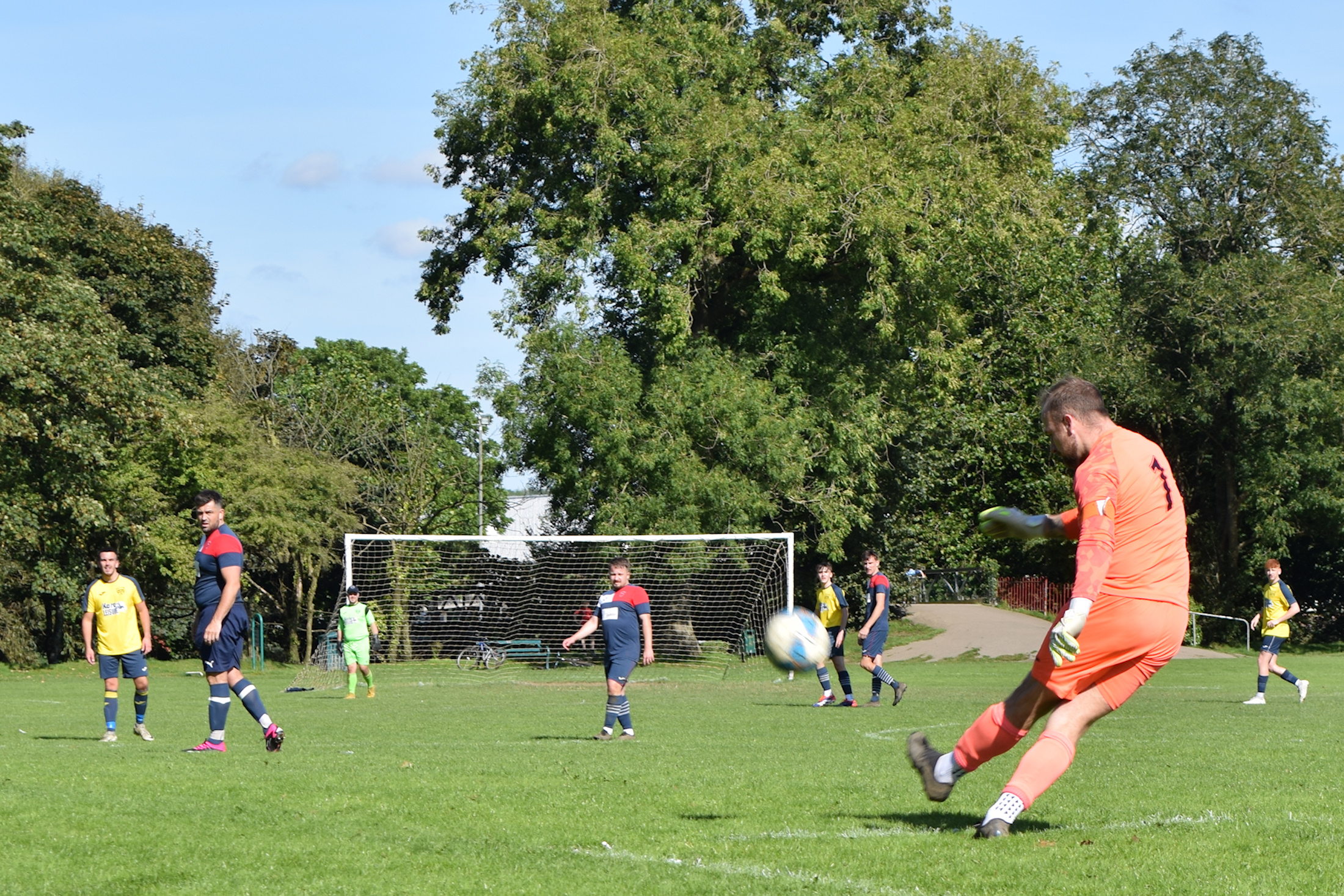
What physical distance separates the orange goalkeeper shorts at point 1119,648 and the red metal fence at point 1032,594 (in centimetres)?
4190

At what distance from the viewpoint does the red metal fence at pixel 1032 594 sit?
48875 mm

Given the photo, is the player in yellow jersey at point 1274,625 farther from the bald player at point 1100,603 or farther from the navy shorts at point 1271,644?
the bald player at point 1100,603

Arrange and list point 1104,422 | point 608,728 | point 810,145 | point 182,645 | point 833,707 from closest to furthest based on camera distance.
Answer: point 1104,422, point 608,728, point 833,707, point 810,145, point 182,645

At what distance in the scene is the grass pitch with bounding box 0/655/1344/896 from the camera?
578cm

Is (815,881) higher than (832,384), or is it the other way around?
(832,384)

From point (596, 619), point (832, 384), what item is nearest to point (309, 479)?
point (832, 384)

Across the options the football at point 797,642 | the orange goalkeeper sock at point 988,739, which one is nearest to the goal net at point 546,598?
the football at point 797,642

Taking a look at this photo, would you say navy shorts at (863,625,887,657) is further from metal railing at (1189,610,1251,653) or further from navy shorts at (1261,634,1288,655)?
metal railing at (1189,610,1251,653)

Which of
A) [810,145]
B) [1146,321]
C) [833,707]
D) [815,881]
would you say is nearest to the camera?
[815,881]

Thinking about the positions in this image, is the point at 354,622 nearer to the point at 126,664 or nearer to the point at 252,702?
the point at 126,664

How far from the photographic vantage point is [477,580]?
2972 centimetres

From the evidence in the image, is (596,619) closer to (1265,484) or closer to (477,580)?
(477,580)

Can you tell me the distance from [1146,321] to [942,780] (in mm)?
38530

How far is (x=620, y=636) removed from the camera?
45.9 ft
